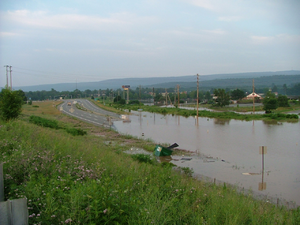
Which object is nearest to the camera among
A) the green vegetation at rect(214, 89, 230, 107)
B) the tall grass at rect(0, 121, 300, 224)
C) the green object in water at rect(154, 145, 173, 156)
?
the tall grass at rect(0, 121, 300, 224)

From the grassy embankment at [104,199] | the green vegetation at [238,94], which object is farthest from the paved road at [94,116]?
the green vegetation at [238,94]

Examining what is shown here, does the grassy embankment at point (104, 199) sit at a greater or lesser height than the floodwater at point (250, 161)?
greater

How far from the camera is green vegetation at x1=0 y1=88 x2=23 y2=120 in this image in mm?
16109

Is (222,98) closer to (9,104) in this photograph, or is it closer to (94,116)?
(94,116)

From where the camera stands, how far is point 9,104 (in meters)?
16.3

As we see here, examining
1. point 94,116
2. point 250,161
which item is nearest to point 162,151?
point 250,161

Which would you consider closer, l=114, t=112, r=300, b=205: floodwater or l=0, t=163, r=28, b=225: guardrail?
l=0, t=163, r=28, b=225: guardrail

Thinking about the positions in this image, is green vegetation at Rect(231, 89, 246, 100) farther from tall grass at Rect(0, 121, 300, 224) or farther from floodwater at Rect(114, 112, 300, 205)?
tall grass at Rect(0, 121, 300, 224)

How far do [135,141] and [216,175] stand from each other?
8.96 metres

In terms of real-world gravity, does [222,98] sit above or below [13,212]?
above

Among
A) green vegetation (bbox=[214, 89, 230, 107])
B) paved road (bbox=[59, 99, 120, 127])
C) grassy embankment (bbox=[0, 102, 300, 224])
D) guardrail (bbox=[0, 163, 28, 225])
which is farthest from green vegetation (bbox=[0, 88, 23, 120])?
green vegetation (bbox=[214, 89, 230, 107])

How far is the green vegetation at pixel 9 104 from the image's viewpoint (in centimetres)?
1611

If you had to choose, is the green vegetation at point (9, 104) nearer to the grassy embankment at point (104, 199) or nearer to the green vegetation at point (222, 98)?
the grassy embankment at point (104, 199)

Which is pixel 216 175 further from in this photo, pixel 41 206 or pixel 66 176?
pixel 41 206
